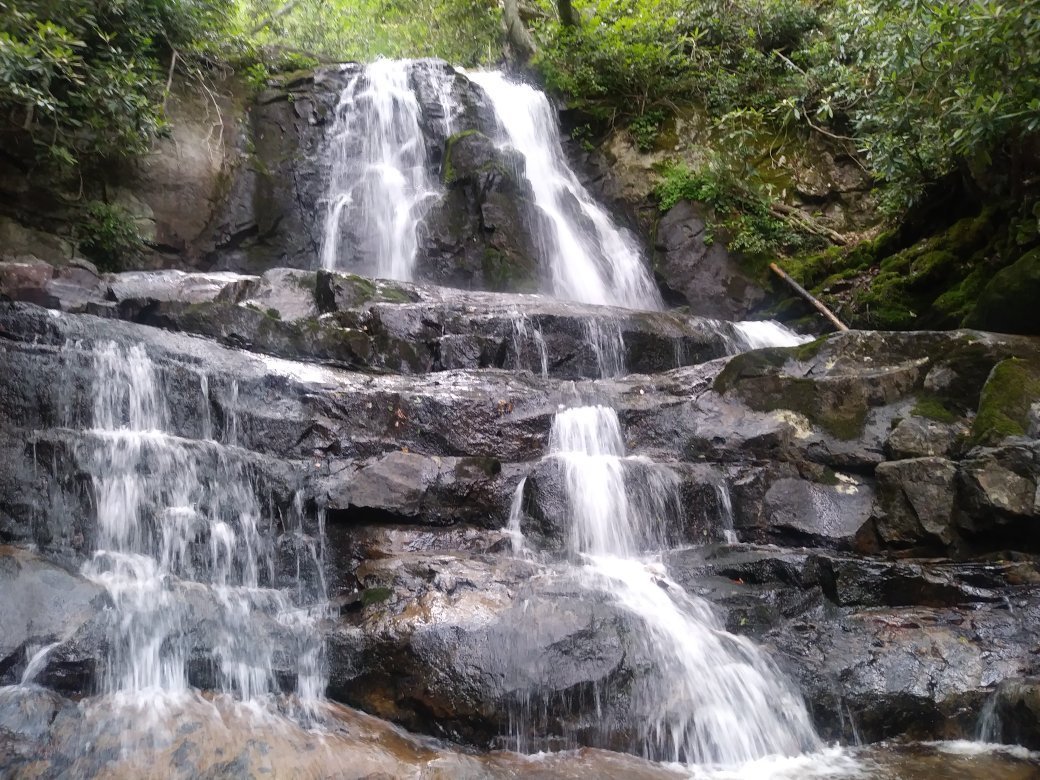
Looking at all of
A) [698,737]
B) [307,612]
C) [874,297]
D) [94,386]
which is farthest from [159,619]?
[874,297]

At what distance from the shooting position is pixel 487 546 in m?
5.80

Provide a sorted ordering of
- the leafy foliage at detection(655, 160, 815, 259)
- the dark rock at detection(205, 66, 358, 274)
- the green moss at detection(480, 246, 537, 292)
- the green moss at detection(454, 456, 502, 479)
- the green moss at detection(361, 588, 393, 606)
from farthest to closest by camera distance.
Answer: the leafy foliage at detection(655, 160, 815, 259) → the dark rock at detection(205, 66, 358, 274) → the green moss at detection(480, 246, 537, 292) → the green moss at detection(454, 456, 502, 479) → the green moss at detection(361, 588, 393, 606)

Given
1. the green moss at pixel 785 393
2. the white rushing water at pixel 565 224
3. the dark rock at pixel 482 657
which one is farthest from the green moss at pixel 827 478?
the white rushing water at pixel 565 224

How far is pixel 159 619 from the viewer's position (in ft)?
14.3

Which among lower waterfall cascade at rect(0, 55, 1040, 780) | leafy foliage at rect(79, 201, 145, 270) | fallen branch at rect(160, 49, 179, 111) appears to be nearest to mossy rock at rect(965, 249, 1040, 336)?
lower waterfall cascade at rect(0, 55, 1040, 780)

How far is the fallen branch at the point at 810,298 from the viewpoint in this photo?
10617 mm

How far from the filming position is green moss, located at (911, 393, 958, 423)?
6301mm

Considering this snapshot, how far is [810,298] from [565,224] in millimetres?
4423

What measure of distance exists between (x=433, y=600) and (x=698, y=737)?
1.80 metres

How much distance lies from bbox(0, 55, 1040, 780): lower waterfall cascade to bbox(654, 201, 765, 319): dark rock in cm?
413

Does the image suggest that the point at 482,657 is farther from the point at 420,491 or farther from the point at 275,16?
the point at 275,16

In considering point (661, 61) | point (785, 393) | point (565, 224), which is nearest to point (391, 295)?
point (785, 393)

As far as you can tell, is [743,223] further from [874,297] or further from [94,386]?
[94,386]

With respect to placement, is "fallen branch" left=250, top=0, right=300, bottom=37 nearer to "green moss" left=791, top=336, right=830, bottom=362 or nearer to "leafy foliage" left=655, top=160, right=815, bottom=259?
"leafy foliage" left=655, top=160, right=815, bottom=259
